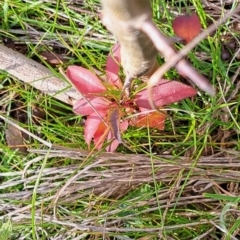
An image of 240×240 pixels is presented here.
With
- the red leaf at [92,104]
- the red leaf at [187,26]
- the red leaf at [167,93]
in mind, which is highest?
the red leaf at [187,26]

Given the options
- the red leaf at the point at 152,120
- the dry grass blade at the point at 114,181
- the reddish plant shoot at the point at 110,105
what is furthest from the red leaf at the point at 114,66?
the dry grass blade at the point at 114,181

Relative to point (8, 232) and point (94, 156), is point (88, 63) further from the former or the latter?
point (8, 232)

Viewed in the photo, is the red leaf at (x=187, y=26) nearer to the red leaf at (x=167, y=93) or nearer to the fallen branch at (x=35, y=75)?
A: the red leaf at (x=167, y=93)

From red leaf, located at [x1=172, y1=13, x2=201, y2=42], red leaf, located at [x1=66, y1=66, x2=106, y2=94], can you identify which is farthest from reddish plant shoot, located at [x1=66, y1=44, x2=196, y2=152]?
red leaf, located at [x1=172, y1=13, x2=201, y2=42]

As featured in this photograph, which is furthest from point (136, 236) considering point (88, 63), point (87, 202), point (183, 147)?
point (88, 63)

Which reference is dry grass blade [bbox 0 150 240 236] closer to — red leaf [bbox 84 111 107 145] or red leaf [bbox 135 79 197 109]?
red leaf [bbox 84 111 107 145]

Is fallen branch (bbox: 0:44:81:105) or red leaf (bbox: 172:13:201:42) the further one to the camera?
fallen branch (bbox: 0:44:81:105)
